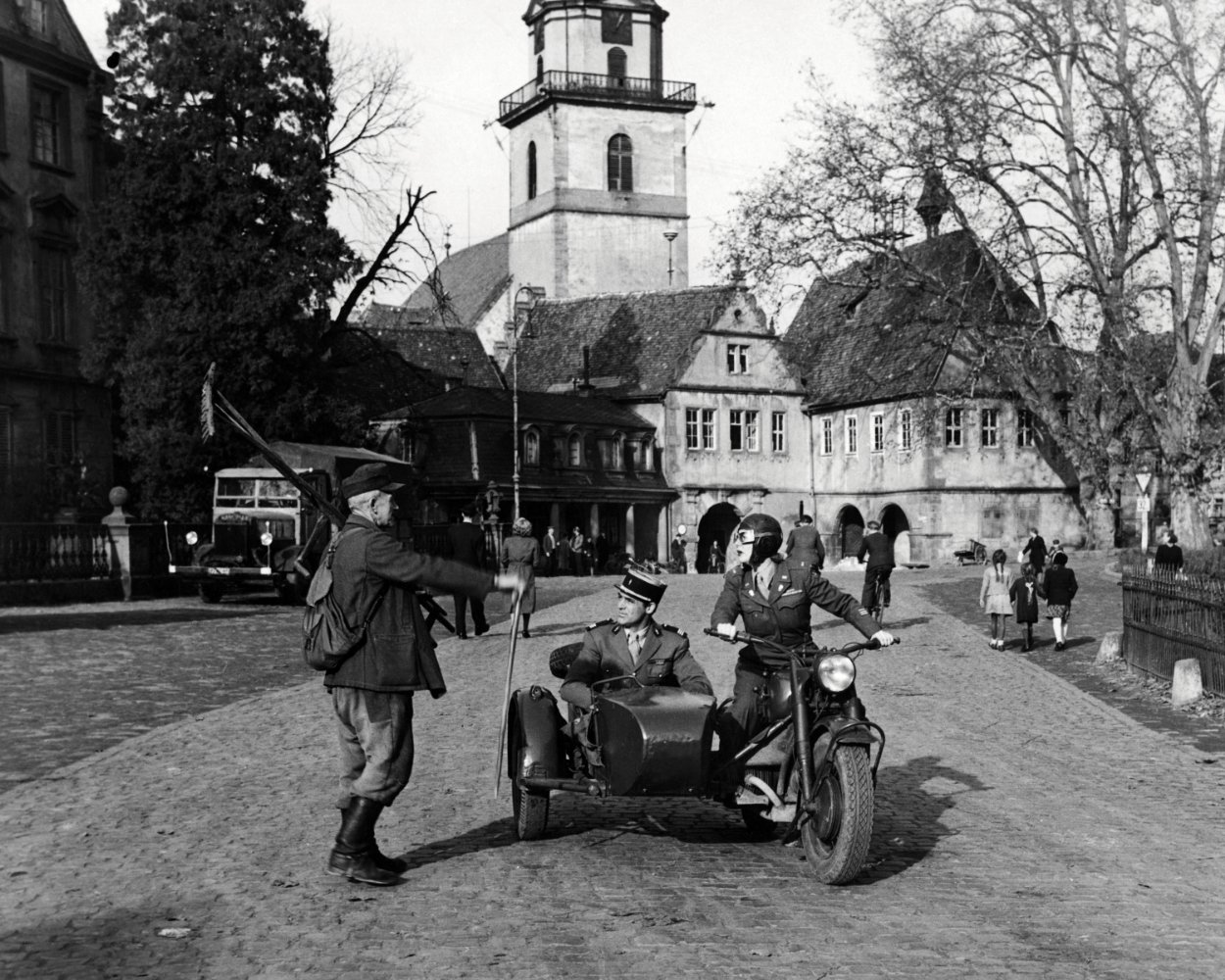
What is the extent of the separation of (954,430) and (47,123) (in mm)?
36024

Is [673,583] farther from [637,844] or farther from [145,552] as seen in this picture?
[637,844]

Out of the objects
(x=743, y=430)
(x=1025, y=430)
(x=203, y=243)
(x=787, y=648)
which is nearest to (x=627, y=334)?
(x=743, y=430)

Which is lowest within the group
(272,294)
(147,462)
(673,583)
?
(673,583)

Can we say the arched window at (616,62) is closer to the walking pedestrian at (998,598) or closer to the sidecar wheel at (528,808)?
the walking pedestrian at (998,598)

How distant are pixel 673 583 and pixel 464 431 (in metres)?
16.7

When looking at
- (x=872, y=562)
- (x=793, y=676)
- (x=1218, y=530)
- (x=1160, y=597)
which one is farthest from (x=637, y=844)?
(x=1218, y=530)

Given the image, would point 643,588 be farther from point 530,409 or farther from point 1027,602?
point 530,409

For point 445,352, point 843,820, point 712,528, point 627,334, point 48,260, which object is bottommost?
point 712,528

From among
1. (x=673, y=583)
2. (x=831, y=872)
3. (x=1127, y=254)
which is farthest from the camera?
(x=673, y=583)

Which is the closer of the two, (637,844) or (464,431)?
(637,844)

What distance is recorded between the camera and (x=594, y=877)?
26.6 ft

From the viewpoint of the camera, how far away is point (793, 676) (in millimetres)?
8375

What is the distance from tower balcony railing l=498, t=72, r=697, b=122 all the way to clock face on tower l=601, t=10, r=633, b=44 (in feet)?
5.67

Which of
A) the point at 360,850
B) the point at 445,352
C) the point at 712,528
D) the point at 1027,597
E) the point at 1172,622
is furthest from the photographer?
the point at 445,352
